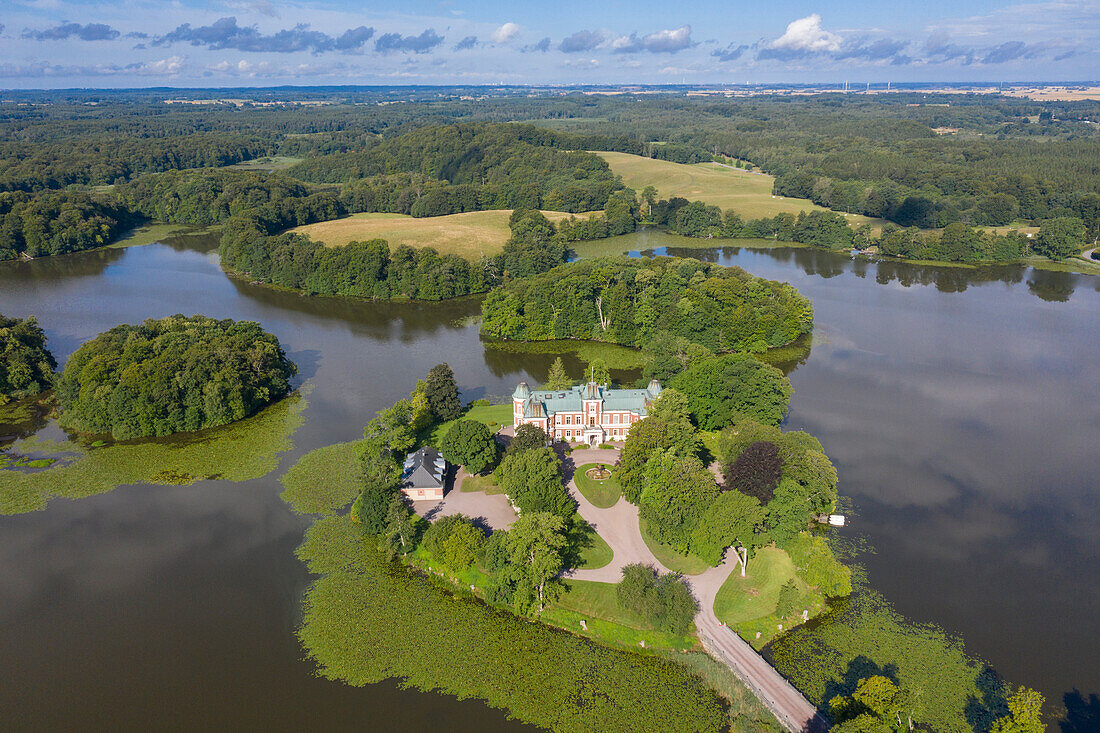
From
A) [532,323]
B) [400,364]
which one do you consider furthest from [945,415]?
[400,364]

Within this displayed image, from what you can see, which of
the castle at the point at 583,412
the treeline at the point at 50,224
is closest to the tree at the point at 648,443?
the castle at the point at 583,412

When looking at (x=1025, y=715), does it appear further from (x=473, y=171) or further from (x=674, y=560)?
(x=473, y=171)

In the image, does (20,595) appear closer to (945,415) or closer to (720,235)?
(945,415)

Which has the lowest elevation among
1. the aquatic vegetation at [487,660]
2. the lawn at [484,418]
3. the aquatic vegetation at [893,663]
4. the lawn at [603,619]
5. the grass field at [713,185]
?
the aquatic vegetation at [487,660]

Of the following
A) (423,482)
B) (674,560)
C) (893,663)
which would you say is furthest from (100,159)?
(893,663)

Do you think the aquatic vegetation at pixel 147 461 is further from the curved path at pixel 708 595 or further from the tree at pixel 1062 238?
the tree at pixel 1062 238

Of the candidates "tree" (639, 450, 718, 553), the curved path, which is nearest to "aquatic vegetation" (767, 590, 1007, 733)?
the curved path
